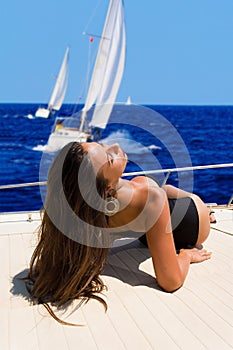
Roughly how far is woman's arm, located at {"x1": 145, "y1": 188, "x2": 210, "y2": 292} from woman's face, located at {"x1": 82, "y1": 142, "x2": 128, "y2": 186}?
25 cm

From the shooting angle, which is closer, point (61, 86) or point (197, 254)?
point (197, 254)

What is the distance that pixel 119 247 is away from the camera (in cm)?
343

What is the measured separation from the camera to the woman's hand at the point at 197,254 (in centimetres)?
306

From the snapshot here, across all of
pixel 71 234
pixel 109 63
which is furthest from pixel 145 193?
pixel 109 63

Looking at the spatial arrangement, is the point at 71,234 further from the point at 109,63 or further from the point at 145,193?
the point at 109,63

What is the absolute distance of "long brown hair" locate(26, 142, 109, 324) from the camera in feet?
7.55

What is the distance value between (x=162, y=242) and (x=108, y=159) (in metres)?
0.60

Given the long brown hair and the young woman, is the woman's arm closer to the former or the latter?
the young woman

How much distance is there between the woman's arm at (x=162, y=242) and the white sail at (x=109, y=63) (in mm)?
21509

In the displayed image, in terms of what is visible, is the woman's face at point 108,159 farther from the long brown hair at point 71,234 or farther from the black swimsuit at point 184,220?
the black swimsuit at point 184,220

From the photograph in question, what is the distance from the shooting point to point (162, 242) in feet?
8.11

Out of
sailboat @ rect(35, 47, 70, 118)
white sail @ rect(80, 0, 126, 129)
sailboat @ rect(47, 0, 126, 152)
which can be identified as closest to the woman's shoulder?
sailboat @ rect(47, 0, 126, 152)

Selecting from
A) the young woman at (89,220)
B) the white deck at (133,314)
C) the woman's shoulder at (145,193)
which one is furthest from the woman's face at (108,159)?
the white deck at (133,314)

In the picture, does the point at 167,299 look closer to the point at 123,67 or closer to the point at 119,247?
the point at 119,247
